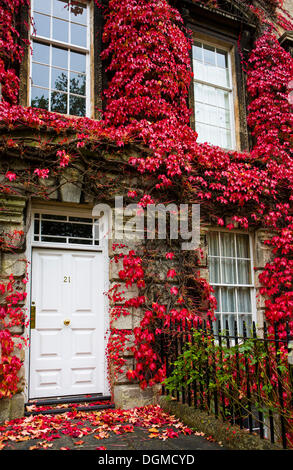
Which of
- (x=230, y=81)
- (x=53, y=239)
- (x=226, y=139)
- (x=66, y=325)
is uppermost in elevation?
(x=230, y=81)

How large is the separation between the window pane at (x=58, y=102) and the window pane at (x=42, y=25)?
117 centimetres

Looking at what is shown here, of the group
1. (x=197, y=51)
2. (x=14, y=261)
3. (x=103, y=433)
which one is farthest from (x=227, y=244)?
(x=197, y=51)

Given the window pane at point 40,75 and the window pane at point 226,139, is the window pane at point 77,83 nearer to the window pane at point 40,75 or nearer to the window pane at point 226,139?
the window pane at point 40,75

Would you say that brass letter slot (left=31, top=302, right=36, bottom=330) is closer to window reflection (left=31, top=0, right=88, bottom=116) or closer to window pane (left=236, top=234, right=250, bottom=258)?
window reflection (left=31, top=0, right=88, bottom=116)

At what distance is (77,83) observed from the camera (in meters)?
7.29

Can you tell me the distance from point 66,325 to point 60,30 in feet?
18.2

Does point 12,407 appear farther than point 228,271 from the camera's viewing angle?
No

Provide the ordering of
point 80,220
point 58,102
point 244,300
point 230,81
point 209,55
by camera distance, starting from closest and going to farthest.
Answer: point 80,220, point 58,102, point 244,300, point 209,55, point 230,81

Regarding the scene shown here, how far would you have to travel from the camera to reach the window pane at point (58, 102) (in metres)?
7.01

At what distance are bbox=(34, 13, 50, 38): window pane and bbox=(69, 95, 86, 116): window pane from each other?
4.20ft

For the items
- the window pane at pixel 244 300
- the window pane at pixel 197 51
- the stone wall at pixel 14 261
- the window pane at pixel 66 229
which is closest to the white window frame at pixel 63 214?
the window pane at pixel 66 229

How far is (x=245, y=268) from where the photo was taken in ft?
25.5

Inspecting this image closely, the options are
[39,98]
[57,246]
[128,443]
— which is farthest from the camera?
[39,98]

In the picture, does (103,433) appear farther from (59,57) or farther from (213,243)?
(59,57)
